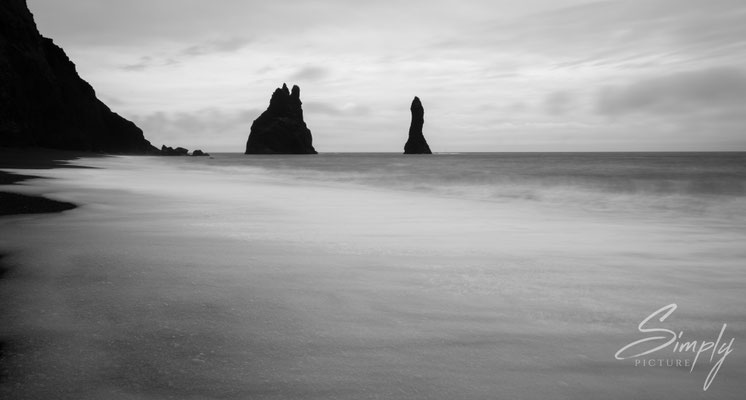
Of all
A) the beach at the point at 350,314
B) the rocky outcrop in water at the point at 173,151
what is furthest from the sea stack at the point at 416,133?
the beach at the point at 350,314

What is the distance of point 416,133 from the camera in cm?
17925

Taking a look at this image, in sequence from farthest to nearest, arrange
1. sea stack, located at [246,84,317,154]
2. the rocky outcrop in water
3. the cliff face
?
sea stack, located at [246,84,317,154], the rocky outcrop in water, the cliff face

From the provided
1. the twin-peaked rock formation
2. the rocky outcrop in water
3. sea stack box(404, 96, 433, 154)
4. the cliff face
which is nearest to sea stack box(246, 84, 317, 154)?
the twin-peaked rock formation

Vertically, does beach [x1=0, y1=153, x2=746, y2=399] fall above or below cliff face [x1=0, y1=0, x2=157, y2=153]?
below

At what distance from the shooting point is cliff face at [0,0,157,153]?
49.5 m

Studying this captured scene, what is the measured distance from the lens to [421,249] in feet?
20.2

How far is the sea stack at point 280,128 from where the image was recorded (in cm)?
17375

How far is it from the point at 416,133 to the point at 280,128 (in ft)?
161

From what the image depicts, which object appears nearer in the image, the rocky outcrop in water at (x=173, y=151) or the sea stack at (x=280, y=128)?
the rocky outcrop in water at (x=173, y=151)

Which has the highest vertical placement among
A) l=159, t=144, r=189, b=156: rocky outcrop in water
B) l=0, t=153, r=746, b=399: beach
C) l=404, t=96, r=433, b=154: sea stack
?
l=404, t=96, r=433, b=154: sea stack

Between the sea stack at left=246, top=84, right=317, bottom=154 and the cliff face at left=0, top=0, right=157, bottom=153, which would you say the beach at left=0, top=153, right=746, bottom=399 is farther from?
the sea stack at left=246, top=84, right=317, bottom=154

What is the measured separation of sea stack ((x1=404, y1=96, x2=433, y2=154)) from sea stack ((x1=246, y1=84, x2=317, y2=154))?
39.5 m

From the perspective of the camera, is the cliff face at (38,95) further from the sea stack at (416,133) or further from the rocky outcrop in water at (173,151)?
the sea stack at (416,133)

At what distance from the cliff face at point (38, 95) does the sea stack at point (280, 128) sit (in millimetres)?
87996
